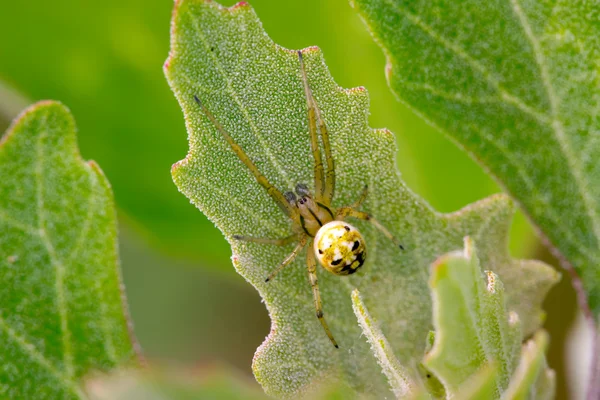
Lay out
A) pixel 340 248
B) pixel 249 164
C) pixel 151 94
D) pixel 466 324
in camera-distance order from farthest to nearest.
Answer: pixel 151 94 < pixel 340 248 < pixel 249 164 < pixel 466 324

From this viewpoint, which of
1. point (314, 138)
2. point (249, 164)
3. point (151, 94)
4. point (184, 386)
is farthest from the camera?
point (151, 94)

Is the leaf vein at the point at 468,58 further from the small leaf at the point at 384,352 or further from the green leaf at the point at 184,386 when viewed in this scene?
the green leaf at the point at 184,386

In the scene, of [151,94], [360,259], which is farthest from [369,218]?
[151,94]

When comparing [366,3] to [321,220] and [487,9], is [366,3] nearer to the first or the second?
[487,9]

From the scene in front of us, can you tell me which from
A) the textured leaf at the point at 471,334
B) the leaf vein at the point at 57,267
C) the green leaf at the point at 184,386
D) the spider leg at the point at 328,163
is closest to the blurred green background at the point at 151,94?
the spider leg at the point at 328,163

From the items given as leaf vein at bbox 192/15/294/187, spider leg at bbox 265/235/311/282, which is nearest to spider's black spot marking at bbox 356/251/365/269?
spider leg at bbox 265/235/311/282

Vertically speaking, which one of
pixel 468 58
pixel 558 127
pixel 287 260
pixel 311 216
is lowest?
pixel 311 216

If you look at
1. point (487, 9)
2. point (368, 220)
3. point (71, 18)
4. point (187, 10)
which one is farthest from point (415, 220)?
point (71, 18)

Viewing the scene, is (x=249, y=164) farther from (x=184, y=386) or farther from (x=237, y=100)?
(x=184, y=386)
